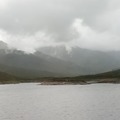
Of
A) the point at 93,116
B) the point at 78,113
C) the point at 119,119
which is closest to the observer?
the point at 119,119

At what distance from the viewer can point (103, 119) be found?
59781 millimetres

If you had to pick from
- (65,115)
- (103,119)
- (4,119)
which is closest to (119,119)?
(103,119)

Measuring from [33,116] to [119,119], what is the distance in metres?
18.3

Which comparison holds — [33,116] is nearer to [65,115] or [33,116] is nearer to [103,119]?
[65,115]

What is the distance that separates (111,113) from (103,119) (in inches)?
322

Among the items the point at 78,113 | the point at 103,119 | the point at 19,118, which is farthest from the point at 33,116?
the point at 103,119

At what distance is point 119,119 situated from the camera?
59281 millimetres

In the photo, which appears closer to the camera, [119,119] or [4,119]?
[119,119]

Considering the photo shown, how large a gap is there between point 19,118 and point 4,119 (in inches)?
118

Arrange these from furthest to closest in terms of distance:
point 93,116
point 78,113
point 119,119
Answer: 1. point 78,113
2. point 93,116
3. point 119,119

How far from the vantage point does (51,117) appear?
65.3m

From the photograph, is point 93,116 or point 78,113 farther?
point 78,113

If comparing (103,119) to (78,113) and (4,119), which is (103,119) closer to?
(78,113)

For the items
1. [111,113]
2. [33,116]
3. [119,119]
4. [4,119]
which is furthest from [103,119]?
[4,119]
